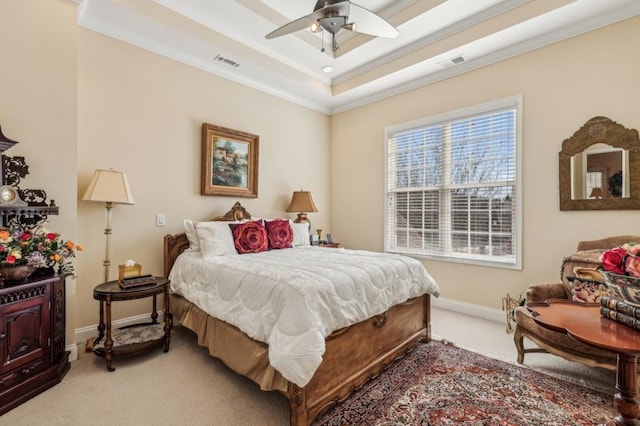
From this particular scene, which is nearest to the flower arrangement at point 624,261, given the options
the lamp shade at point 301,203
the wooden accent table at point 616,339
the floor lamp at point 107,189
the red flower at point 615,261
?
the red flower at point 615,261

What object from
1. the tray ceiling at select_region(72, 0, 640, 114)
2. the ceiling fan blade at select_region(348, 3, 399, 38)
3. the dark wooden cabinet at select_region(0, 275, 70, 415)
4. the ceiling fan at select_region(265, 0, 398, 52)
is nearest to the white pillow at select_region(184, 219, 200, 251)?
the dark wooden cabinet at select_region(0, 275, 70, 415)

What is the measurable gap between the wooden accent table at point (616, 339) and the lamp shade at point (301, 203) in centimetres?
304

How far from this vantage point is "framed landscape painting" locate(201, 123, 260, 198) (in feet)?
11.8

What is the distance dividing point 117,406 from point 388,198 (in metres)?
3.76

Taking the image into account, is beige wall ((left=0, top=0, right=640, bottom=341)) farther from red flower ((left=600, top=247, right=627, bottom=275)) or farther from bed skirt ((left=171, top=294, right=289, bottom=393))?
red flower ((left=600, top=247, right=627, bottom=275))

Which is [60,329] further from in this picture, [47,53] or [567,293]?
[567,293]

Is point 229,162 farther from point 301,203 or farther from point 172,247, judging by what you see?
point 172,247

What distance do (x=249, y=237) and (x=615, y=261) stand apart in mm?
2801

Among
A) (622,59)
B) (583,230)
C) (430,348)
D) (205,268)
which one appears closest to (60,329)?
(205,268)

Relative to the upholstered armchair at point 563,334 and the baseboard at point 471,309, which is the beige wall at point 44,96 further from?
the baseboard at point 471,309

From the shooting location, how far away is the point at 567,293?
2480 mm

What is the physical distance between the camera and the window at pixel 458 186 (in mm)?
3377

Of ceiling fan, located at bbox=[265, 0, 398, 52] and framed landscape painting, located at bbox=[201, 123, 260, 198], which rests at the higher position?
ceiling fan, located at bbox=[265, 0, 398, 52]

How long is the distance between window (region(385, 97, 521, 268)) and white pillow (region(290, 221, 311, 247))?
131 cm
